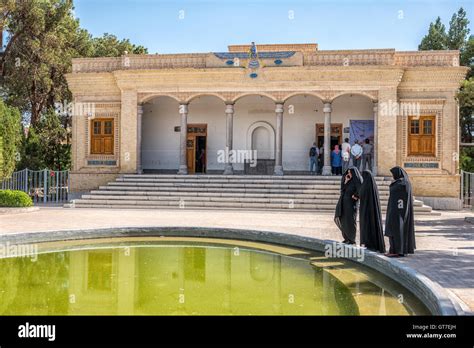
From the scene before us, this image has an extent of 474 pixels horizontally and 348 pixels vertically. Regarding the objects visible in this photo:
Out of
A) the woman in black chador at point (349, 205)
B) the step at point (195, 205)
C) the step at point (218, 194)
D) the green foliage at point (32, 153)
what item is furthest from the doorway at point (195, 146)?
the woman in black chador at point (349, 205)

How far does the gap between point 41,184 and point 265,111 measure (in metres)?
10.6

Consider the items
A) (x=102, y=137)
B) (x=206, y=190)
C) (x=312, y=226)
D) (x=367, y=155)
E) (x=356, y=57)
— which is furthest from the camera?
(x=102, y=137)

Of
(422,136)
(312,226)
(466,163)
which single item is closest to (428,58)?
(422,136)

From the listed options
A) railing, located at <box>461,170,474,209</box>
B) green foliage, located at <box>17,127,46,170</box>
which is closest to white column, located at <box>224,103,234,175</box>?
railing, located at <box>461,170,474,209</box>

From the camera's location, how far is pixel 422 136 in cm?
1881

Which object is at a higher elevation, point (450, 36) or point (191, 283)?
point (450, 36)

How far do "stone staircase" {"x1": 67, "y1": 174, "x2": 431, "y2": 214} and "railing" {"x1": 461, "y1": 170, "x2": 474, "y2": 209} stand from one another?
2.40 meters

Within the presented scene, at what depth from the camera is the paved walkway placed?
6637 mm

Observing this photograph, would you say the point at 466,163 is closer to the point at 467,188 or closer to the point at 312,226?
the point at 467,188

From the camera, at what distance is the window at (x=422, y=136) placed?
1875 cm

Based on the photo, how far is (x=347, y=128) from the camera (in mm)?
21516

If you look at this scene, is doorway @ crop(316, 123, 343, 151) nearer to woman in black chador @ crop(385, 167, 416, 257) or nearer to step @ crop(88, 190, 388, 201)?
step @ crop(88, 190, 388, 201)

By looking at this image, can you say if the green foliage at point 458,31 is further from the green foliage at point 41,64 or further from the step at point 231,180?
the green foliage at point 41,64

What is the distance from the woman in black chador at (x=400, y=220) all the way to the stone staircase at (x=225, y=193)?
29.0 ft
